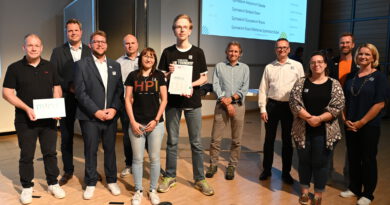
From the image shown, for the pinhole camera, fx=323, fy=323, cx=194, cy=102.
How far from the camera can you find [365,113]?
267cm

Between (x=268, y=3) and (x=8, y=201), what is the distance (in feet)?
20.9

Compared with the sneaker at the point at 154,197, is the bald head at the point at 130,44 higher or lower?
higher

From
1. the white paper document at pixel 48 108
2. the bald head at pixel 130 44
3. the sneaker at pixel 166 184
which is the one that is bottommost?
the sneaker at pixel 166 184

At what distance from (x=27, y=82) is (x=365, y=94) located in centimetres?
275

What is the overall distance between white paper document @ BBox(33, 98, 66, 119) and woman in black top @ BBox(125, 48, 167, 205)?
56 centimetres

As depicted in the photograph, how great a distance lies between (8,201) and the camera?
Result: 2.76 metres

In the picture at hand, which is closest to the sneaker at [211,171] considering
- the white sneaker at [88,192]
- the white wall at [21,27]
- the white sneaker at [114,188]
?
the white sneaker at [114,188]

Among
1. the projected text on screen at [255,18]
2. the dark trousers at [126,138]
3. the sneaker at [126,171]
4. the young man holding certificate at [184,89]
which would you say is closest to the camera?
the young man holding certificate at [184,89]

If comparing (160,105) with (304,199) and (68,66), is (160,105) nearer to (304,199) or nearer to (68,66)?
(68,66)

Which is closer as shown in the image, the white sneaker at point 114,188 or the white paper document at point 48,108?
the white paper document at point 48,108

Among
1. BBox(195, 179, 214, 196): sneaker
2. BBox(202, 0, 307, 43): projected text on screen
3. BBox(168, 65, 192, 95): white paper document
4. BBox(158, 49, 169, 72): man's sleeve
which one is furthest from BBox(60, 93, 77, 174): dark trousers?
BBox(202, 0, 307, 43): projected text on screen

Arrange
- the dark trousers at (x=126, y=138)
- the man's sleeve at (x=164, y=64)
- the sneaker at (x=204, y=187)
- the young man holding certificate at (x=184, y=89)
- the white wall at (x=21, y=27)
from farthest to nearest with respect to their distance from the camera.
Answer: the white wall at (x=21, y=27) < the dark trousers at (x=126, y=138) < the sneaker at (x=204, y=187) < the man's sleeve at (x=164, y=64) < the young man holding certificate at (x=184, y=89)

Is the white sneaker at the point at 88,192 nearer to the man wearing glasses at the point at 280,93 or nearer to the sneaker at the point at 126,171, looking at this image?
the sneaker at the point at 126,171

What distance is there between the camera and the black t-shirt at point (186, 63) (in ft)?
9.18
